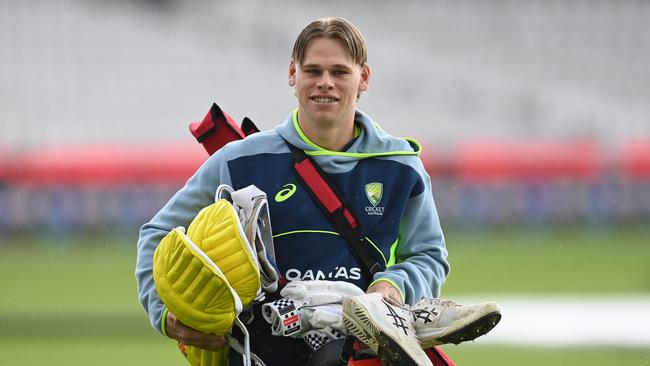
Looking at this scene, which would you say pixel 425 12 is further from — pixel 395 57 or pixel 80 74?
pixel 80 74

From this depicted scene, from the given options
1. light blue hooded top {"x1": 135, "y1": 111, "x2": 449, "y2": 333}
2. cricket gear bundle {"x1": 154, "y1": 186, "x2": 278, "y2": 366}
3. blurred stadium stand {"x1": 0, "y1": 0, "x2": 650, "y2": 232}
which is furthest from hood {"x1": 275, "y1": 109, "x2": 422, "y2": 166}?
blurred stadium stand {"x1": 0, "y1": 0, "x2": 650, "y2": 232}

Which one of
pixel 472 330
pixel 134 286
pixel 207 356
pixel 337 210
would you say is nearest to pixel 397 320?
pixel 472 330

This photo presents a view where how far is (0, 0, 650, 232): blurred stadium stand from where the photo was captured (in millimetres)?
25453

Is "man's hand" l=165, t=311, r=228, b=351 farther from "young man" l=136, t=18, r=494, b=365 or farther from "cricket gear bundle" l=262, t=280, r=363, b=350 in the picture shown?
"cricket gear bundle" l=262, t=280, r=363, b=350

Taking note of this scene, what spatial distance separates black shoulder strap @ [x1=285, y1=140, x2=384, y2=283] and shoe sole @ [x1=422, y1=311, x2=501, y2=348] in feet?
1.27

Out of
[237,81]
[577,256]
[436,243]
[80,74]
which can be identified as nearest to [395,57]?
[237,81]

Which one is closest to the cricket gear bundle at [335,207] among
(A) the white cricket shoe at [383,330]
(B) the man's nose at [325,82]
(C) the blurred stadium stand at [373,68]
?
(B) the man's nose at [325,82]

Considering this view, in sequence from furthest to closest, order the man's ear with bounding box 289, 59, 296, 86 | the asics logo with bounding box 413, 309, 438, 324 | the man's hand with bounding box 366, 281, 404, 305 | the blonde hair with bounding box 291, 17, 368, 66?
the man's ear with bounding box 289, 59, 296, 86
the blonde hair with bounding box 291, 17, 368, 66
the man's hand with bounding box 366, 281, 404, 305
the asics logo with bounding box 413, 309, 438, 324

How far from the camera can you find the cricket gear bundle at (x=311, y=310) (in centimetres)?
354

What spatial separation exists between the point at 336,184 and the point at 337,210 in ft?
0.34

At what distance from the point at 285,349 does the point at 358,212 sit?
1.58ft

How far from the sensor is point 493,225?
70.8 ft

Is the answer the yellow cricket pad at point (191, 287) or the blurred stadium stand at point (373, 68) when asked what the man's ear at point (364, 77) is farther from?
the blurred stadium stand at point (373, 68)

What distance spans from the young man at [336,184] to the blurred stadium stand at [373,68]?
18.5 metres
